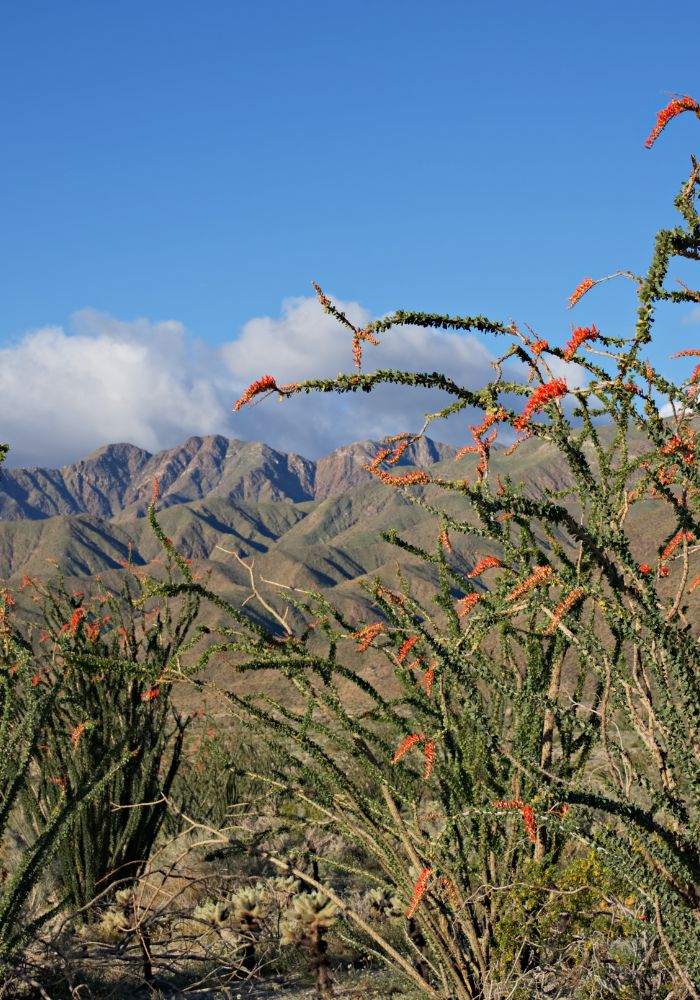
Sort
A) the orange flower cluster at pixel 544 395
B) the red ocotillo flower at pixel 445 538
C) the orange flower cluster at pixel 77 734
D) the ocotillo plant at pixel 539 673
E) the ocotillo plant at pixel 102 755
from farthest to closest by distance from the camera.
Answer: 1. the ocotillo plant at pixel 102 755
2. the orange flower cluster at pixel 77 734
3. the red ocotillo flower at pixel 445 538
4. the ocotillo plant at pixel 539 673
5. the orange flower cluster at pixel 544 395

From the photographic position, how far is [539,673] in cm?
370

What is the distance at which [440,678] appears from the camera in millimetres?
3271

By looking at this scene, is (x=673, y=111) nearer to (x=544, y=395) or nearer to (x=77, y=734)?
(x=544, y=395)

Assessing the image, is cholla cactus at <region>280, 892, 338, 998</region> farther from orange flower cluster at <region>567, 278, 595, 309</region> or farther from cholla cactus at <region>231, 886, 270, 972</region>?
orange flower cluster at <region>567, 278, 595, 309</region>

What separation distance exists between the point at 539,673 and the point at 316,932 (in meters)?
1.74

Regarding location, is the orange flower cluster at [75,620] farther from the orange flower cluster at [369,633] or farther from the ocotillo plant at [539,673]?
the orange flower cluster at [369,633]

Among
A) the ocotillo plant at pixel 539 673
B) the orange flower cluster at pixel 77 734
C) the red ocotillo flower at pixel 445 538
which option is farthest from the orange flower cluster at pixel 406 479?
the orange flower cluster at pixel 77 734

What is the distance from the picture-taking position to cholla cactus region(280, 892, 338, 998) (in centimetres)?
421

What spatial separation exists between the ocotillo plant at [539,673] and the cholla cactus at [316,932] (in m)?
0.46

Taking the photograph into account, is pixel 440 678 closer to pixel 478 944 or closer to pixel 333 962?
pixel 478 944

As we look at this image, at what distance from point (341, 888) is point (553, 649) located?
421cm

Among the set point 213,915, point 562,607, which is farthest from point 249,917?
point 562,607

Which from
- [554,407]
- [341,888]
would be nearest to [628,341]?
[554,407]

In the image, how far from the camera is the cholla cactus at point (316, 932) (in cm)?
421
